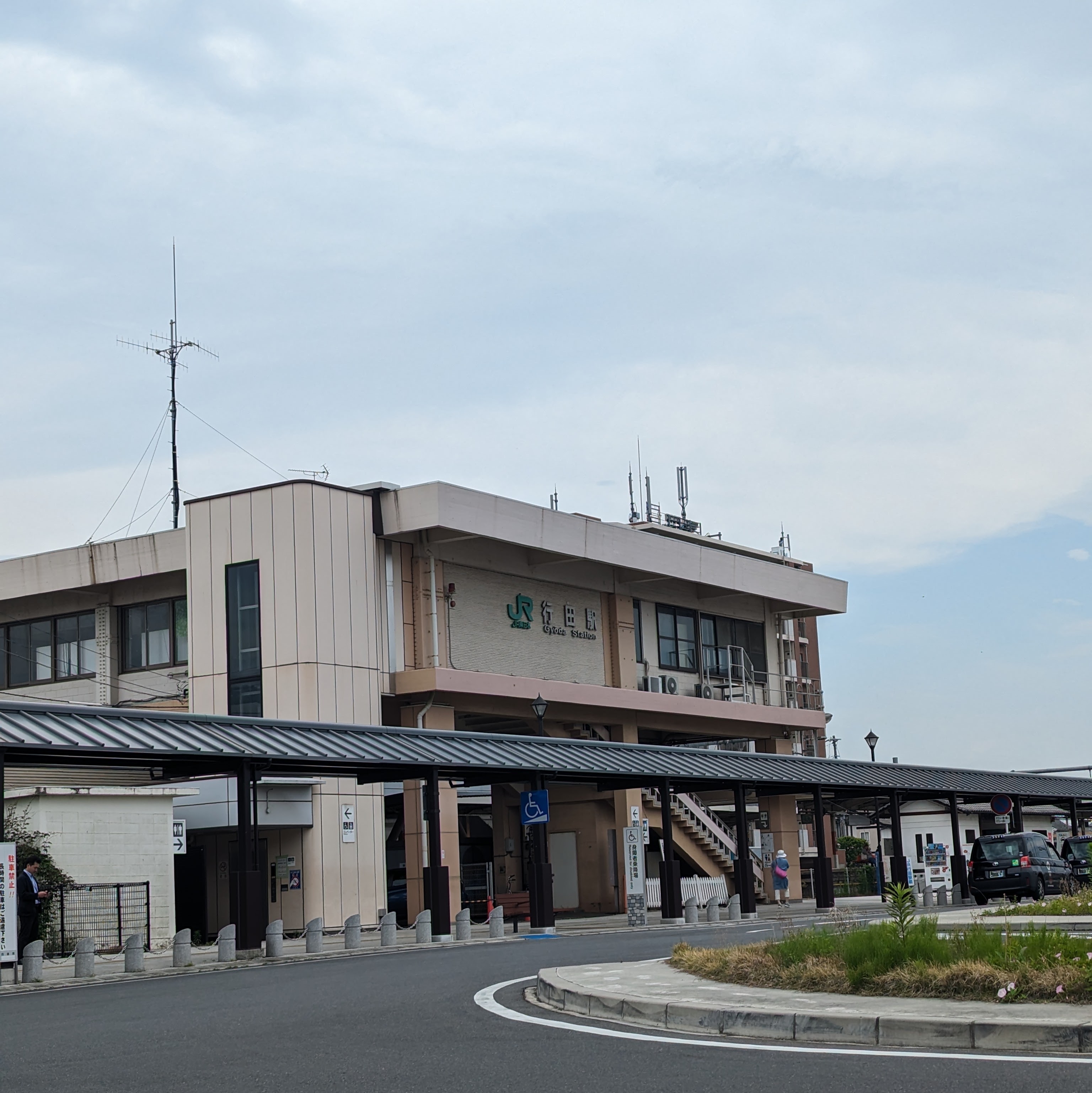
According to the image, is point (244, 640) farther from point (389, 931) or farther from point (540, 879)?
point (389, 931)

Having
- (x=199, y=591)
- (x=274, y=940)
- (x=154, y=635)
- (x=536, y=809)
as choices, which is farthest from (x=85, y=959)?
(x=154, y=635)

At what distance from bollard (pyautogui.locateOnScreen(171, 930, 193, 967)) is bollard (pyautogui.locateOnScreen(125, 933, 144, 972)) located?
0.60 meters

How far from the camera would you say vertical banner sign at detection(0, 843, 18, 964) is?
20422 millimetres

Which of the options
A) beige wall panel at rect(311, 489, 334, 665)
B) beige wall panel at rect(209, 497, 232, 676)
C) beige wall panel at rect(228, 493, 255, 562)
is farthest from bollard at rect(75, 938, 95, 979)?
beige wall panel at rect(228, 493, 255, 562)

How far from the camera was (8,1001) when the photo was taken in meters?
17.4

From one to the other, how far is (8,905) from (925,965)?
45.1 feet

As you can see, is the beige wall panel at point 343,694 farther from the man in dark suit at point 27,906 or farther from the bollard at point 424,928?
the man in dark suit at point 27,906

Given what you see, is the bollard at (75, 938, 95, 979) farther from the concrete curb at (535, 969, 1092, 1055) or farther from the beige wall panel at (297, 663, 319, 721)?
the beige wall panel at (297, 663, 319, 721)

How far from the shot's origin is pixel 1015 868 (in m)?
33.8

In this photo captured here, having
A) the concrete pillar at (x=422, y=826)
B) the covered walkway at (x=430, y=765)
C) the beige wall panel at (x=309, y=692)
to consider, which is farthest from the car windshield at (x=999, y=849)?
the beige wall panel at (x=309, y=692)

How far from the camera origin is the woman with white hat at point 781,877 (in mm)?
50188

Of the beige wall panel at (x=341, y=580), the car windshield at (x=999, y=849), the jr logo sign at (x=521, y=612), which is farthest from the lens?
the jr logo sign at (x=521, y=612)

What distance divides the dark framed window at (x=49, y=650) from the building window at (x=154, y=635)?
1156mm

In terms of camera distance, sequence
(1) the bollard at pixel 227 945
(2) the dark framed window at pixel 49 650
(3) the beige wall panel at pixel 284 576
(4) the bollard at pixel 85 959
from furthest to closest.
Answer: (2) the dark framed window at pixel 49 650 < (3) the beige wall panel at pixel 284 576 < (1) the bollard at pixel 227 945 < (4) the bollard at pixel 85 959
